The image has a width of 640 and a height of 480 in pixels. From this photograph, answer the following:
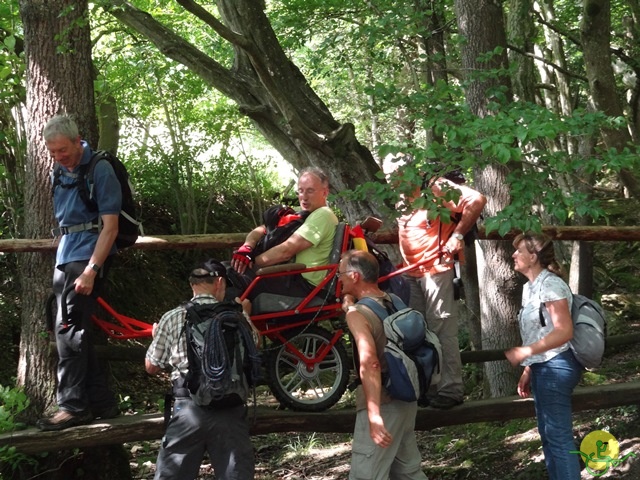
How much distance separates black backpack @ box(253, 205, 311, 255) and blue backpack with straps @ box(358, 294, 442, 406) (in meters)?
1.11

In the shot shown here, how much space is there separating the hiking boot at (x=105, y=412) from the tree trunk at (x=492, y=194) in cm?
371

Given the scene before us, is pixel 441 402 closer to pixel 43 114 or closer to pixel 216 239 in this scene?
pixel 216 239

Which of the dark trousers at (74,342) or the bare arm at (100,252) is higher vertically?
the bare arm at (100,252)

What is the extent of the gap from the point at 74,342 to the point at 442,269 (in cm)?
248

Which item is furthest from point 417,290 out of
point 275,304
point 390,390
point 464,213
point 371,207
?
point 371,207

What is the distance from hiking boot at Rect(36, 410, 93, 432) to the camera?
5125 mm

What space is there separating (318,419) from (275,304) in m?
0.85

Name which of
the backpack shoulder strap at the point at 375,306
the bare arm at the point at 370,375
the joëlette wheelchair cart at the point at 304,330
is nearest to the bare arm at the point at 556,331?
the backpack shoulder strap at the point at 375,306

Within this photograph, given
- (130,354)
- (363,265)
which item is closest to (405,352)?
(363,265)

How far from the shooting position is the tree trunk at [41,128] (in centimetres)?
584

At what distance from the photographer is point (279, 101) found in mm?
8062

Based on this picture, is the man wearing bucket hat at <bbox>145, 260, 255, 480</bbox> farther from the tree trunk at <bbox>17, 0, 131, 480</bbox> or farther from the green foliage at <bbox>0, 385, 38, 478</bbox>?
the tree trunk at <bbox>17, 0, 131, 480</bbox>

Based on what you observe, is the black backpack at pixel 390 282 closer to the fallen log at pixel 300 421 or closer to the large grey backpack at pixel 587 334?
the fallen log at pixel 300 421

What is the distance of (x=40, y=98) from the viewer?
6.02 m
